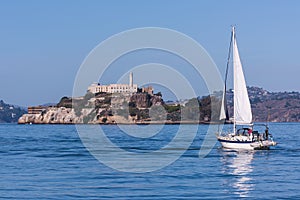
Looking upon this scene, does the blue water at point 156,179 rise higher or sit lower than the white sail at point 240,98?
lower

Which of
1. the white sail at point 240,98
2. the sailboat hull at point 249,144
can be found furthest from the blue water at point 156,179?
the white sail at point 240,98

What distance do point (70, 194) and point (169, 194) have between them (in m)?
5.38

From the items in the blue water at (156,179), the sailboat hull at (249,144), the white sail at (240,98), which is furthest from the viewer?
the white sail at (240,98)

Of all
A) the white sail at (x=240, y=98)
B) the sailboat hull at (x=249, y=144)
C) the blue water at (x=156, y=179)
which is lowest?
the blue water at (x=156, y=179)

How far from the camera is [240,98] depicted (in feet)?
258

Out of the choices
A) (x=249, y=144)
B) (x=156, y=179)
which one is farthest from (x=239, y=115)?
(x=156, y=179)

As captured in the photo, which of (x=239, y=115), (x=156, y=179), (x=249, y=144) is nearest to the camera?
(x=156, y=179)

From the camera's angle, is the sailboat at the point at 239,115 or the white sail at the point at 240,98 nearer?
the sailboat at the point at 239,115

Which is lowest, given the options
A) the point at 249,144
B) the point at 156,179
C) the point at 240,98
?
the point at 156,179

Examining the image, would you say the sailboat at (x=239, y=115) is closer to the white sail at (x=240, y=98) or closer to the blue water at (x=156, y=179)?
the white sail at (x=240, y=98)

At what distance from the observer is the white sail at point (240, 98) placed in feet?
257

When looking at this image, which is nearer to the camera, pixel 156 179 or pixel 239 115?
pixel 156 179

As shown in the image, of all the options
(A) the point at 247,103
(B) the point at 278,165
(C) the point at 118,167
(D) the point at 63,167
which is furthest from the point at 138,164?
(A) the point at 247,103

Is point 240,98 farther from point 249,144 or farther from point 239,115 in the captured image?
point 249,144
